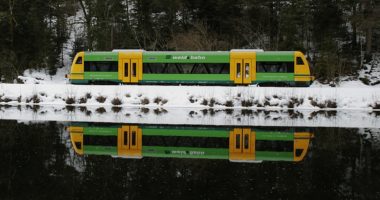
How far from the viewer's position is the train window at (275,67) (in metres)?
31.3

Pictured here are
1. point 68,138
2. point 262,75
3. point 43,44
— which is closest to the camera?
point 68,138

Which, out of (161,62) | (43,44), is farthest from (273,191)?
(43,44)

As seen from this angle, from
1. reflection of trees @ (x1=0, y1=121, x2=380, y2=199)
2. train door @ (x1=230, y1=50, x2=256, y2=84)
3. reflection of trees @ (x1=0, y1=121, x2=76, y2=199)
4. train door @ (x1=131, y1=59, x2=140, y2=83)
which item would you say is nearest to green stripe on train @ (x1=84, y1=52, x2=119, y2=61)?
train door @ (x1=131, y1=59, x2=140, y2=83)

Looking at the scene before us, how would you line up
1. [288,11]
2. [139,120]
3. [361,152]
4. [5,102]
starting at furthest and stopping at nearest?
1. [288,11]
2. [5,102]
3. [139,120]
4. [361,152]

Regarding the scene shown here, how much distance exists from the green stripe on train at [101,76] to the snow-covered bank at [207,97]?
19.7 feet

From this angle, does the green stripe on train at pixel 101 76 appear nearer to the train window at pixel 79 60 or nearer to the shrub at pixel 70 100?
the train window at pixel 79 60

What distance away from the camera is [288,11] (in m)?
48.7

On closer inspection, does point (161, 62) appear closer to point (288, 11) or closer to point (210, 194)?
point (288, 11)

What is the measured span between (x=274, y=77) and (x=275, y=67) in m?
0.67

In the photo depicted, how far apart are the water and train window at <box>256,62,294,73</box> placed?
15.3m

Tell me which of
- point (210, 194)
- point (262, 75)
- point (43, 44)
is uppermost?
point (43, 44)

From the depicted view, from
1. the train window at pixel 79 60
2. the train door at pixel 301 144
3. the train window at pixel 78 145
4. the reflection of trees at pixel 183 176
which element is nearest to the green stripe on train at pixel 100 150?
the train window at pixel 78 145

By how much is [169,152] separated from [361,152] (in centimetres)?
447

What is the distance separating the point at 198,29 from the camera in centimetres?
4834
